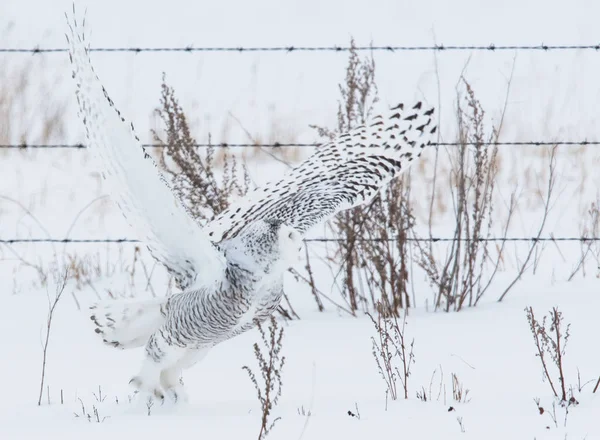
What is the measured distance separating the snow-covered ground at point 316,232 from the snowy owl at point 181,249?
258 millimetres

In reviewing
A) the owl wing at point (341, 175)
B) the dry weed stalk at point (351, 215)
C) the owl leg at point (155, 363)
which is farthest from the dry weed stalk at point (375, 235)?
the owl leg at point (155, 363)

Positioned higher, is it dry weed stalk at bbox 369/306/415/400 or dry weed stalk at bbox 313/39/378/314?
dry weed stalk at bbox 313/39/378/314

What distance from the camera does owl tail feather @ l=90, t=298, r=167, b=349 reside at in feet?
11.9

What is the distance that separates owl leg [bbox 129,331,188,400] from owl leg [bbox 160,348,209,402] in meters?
0.05

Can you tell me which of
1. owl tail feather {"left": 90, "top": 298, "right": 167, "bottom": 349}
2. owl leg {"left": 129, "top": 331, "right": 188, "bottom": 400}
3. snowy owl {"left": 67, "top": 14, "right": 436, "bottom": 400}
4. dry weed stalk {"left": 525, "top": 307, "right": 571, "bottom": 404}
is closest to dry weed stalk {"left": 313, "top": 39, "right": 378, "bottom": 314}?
snowy owl {"left": 67, "top": 14, "right": 436, "bottom": 400}

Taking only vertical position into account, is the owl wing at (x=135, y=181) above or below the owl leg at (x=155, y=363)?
above

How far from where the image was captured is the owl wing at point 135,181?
9.69ft

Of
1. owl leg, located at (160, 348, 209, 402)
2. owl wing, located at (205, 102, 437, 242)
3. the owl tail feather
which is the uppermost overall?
owl wing, located at (205, 102, 437, 242)

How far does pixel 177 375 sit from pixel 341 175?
117 cm

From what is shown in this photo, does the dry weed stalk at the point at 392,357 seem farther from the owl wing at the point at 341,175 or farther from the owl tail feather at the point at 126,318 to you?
the owl tail feather at the point at 126,318

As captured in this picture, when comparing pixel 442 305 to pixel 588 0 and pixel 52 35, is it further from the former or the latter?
pixel 588 0

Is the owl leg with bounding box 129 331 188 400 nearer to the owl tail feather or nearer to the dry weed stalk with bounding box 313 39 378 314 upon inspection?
the owl tail feather

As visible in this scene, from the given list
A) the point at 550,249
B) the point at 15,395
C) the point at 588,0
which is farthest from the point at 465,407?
the point at 588,0

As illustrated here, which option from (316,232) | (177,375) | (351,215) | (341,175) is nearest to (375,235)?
(351,215)
